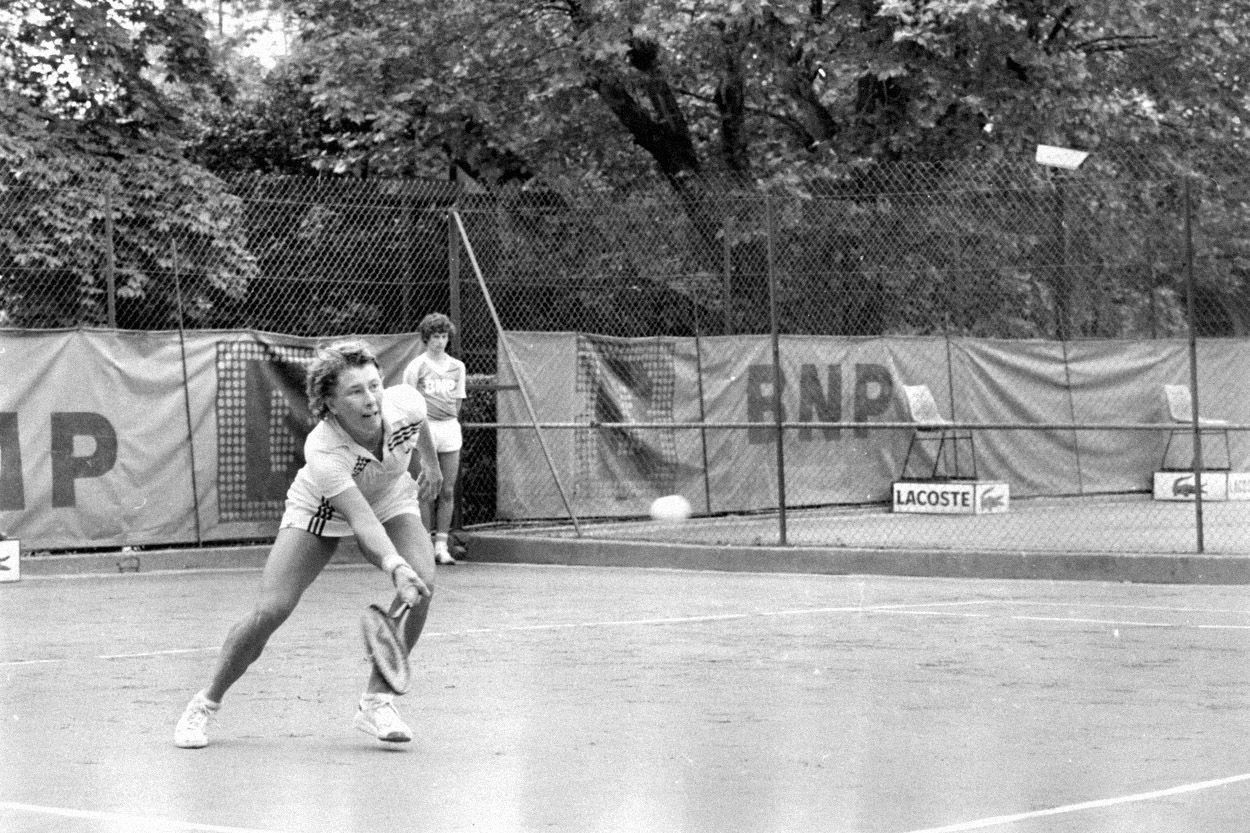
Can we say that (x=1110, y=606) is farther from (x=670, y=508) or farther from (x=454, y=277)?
(x=454, y=277)

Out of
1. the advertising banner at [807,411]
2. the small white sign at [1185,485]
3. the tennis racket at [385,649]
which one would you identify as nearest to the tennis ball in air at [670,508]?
the advertising banner at [807,411]

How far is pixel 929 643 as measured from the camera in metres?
11.4

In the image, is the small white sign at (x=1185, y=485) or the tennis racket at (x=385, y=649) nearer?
the tennis racket at (x=385, y=649)

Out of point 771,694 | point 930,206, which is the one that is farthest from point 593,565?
point 771,694

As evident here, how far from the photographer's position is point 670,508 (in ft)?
63.8

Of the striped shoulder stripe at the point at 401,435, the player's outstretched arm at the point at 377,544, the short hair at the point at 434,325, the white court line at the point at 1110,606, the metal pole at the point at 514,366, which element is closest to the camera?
the player's outstretched arm at the point at 377,544

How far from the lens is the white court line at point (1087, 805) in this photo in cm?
622

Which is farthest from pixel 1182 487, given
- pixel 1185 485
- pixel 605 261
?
pixel 605 261

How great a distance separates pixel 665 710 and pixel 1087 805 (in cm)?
257

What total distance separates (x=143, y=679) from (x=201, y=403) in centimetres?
729

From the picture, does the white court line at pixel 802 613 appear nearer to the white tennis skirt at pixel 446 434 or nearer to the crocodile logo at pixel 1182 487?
the white tennis skirt at pixel 446 434

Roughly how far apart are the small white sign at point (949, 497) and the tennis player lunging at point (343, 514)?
13.4m

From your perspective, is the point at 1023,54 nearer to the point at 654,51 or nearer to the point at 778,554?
the point at 654,51

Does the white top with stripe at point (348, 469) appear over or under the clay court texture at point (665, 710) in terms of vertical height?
over
